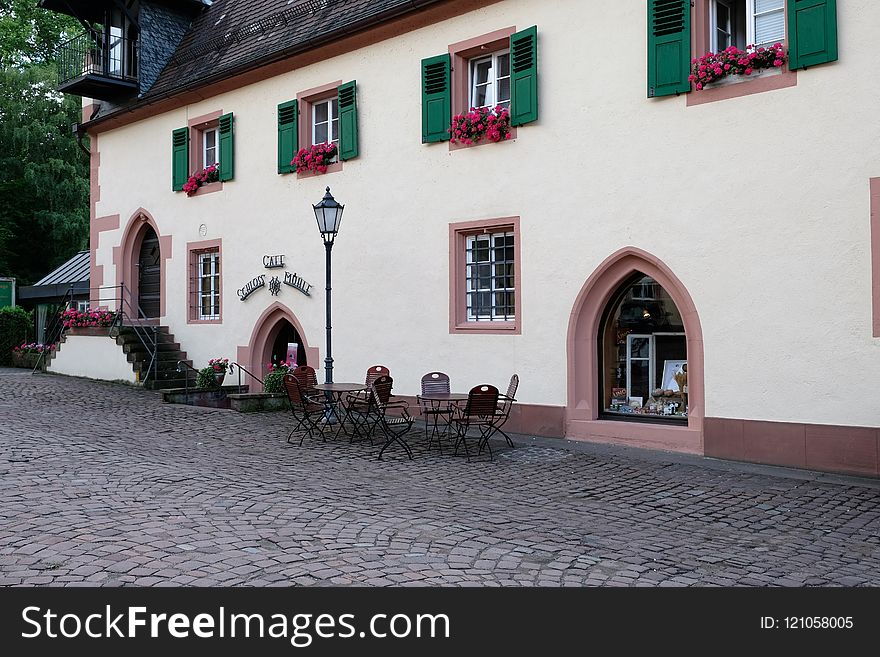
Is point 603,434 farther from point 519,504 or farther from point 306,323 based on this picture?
point 306,323

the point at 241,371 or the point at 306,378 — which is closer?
the point at 306,378

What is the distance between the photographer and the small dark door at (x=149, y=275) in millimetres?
17859

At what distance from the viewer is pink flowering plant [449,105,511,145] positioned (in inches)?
450

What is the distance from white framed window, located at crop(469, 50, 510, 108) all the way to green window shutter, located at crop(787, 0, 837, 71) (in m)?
3.87

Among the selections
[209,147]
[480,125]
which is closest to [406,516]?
[480,125]

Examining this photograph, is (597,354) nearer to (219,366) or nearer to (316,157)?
(316,157)

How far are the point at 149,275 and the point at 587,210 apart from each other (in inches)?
422

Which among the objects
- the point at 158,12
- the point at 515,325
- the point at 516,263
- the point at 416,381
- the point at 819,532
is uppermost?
the point at 158,12

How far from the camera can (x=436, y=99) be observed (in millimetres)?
12234

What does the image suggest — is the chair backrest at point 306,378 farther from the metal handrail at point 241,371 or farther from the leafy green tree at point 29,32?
the leafy green tree at point 29,32

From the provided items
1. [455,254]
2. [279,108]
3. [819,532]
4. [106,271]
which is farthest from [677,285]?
[106,271]

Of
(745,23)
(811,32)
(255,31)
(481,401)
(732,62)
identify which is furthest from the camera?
(255,31)

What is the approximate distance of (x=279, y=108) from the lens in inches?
573

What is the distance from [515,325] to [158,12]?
461 inches
